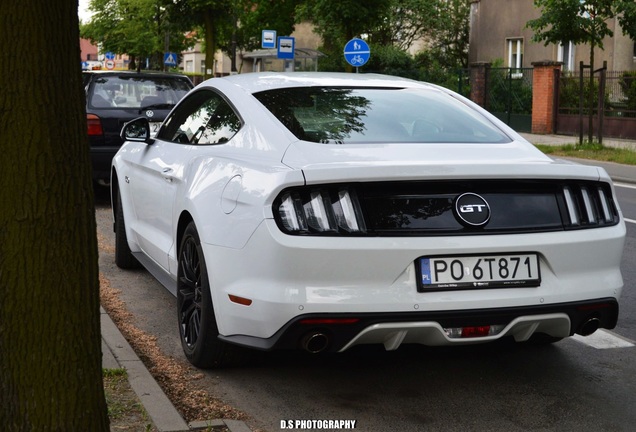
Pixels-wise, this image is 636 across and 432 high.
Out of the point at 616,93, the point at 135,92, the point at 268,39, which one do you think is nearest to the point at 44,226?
the point at 135,92

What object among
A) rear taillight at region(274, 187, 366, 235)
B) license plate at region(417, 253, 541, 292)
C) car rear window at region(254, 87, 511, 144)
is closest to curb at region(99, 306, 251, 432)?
rear taillight at region(274, 187, 366, 235)

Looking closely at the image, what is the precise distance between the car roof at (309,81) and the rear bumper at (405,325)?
163 cm

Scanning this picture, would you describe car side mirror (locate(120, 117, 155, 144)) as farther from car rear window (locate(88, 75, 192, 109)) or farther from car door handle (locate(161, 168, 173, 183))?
car rear window (locate(88, 75, 192, 109))

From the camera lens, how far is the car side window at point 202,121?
5.56 m

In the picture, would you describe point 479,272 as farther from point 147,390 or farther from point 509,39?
point 509,39

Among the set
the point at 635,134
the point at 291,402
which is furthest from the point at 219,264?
the point at 635,134

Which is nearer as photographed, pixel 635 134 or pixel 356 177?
pixel 356 177

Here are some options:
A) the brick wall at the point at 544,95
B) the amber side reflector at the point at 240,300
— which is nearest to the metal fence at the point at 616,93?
the brick wall at the point at 544,95

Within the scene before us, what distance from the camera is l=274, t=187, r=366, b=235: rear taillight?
4.34 m

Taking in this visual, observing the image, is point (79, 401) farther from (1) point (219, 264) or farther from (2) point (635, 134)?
(2) point (635, 134)

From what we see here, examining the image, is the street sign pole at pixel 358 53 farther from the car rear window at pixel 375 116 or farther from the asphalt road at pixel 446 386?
the car rear window at pixel 375 116

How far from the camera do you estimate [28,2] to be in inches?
125

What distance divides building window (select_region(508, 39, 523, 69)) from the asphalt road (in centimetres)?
3715

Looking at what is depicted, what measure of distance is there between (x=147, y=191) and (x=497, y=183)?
270 cm
